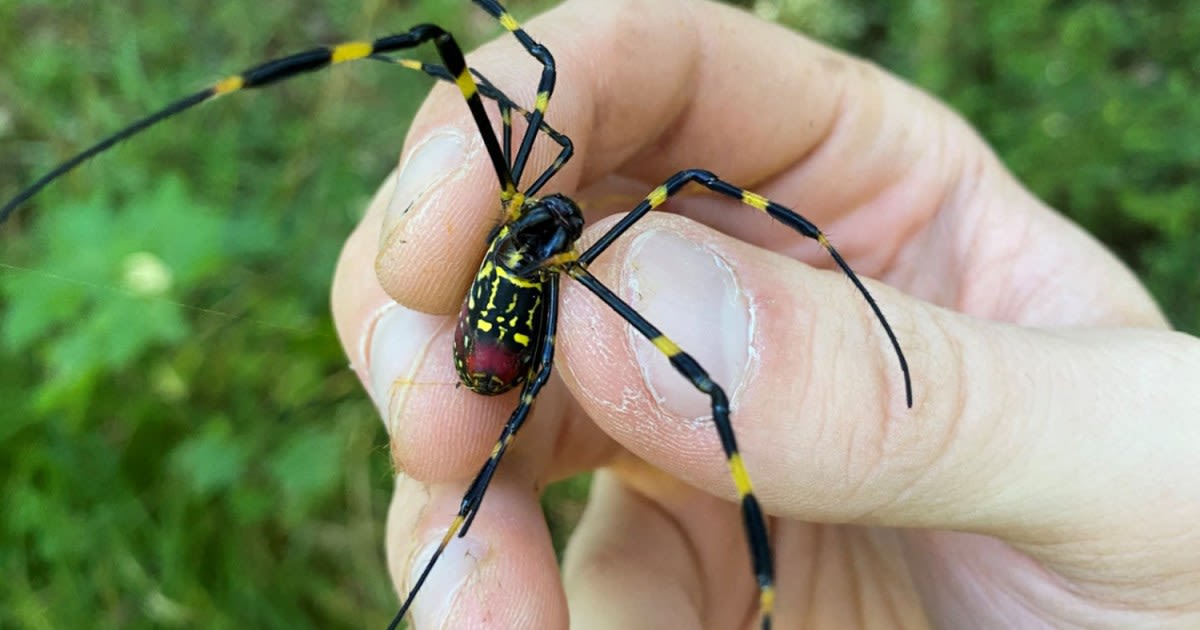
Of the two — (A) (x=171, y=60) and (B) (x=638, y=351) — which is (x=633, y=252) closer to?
(B) (x=638, y=351)

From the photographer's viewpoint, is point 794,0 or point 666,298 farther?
point 794,0

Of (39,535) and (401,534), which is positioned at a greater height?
(401,534)

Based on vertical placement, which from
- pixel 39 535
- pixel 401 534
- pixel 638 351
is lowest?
pixel 39 535

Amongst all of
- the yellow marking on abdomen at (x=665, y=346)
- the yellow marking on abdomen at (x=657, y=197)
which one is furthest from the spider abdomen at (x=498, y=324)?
the yellow marking on abdomen at (x=665, y=346)

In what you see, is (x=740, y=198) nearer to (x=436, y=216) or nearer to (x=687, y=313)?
(x=687, y=313)

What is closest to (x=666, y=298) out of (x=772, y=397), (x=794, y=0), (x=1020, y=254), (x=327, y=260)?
(x=772, y=397)

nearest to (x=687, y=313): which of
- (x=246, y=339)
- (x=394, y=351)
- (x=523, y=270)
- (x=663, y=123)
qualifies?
(x=523, y=270)
